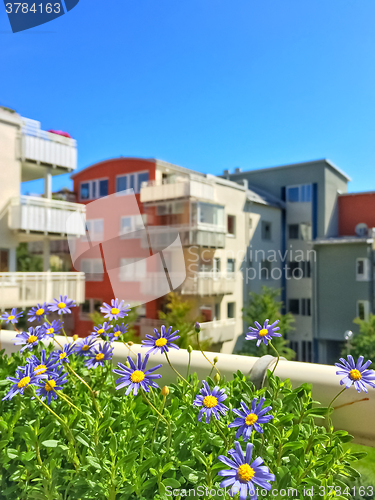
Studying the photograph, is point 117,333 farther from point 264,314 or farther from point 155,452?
point 264,314

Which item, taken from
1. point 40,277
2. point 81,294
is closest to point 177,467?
point 40,277

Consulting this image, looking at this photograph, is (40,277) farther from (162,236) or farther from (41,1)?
(162,236)

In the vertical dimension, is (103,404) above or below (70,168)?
below

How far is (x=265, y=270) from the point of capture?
30.0ft

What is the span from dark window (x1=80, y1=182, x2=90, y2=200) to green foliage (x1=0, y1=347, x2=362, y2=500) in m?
7.74

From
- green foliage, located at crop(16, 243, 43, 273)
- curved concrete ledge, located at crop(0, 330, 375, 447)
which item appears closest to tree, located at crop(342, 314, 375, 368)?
green foliage, located at crop(16, 243, 43, 273)

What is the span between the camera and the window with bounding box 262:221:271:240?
8906mm

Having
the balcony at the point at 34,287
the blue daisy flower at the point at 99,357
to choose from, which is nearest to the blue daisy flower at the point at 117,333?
the blue daisy flower at the point at 99,357

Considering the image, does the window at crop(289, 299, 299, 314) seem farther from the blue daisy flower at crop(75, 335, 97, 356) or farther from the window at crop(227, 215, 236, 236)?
the blue daisy flower at crop(75, 335, 97, 356)

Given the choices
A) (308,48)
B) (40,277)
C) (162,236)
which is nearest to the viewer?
(40,277)

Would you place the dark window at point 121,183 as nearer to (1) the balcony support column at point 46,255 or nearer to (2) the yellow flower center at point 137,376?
(1) the balcony support column at point 46,255

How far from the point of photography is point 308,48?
13.1 metres

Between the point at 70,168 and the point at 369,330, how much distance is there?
631 cm

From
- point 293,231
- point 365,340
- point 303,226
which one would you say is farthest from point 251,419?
point 293,231
